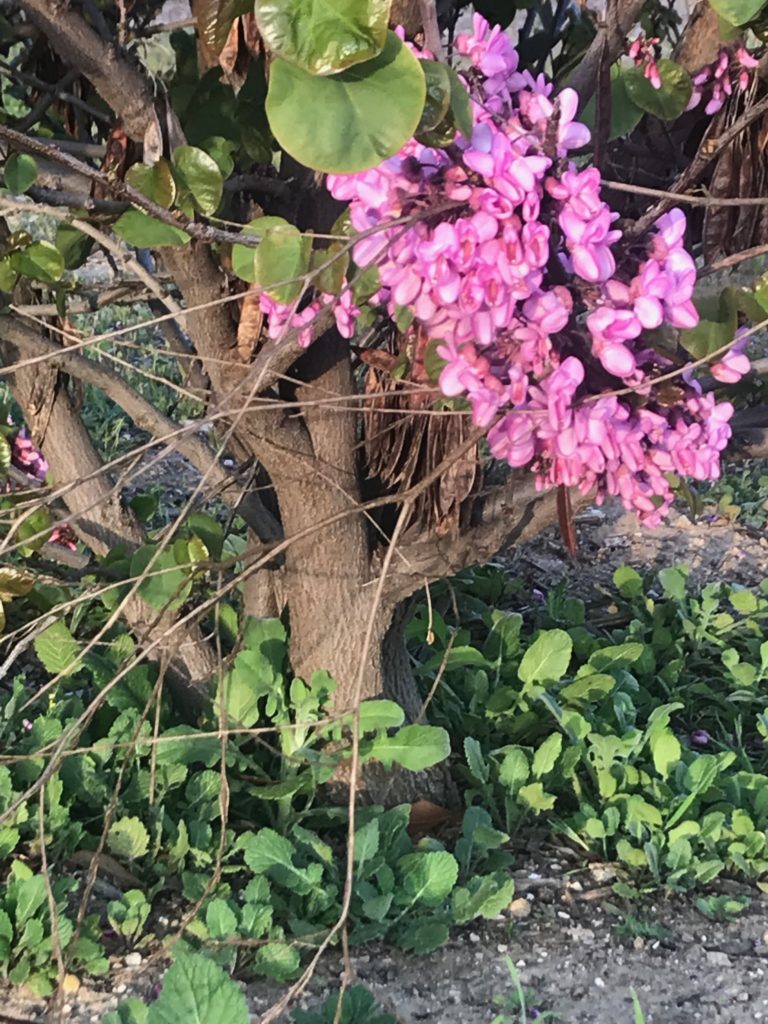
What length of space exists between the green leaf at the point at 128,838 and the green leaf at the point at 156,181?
2.69 feet

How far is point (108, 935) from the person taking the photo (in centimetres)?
130

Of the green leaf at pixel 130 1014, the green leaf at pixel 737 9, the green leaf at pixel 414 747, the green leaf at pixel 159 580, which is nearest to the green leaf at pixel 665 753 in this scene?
the green leaf at pixel 414 747

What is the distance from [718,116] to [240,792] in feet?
3.64

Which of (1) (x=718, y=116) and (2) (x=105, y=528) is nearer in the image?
(1) (x=718, y=116)

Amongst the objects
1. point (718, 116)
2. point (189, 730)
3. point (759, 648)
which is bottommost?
point (759, 648)

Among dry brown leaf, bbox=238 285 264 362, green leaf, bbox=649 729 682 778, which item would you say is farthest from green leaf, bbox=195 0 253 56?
green leaf, bbox=649 729 682 778

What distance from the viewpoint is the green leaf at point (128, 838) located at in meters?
1.34

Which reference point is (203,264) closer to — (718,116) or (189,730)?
(718,116)

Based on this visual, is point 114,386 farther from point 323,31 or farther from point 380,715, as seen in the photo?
point 323,31

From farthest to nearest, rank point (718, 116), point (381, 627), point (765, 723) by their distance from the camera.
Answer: point (765, 723) → point (381, 627) → point (718, 116)

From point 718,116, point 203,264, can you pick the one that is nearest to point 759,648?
point 718,116

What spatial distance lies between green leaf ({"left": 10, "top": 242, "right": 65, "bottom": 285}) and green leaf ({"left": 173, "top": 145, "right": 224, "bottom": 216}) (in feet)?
0.89

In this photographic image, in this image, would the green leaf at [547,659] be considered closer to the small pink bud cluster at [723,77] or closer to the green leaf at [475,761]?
the green leaf at [475,761]

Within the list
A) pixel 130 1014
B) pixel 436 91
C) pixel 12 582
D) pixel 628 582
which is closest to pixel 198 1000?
pixel 130 1014
